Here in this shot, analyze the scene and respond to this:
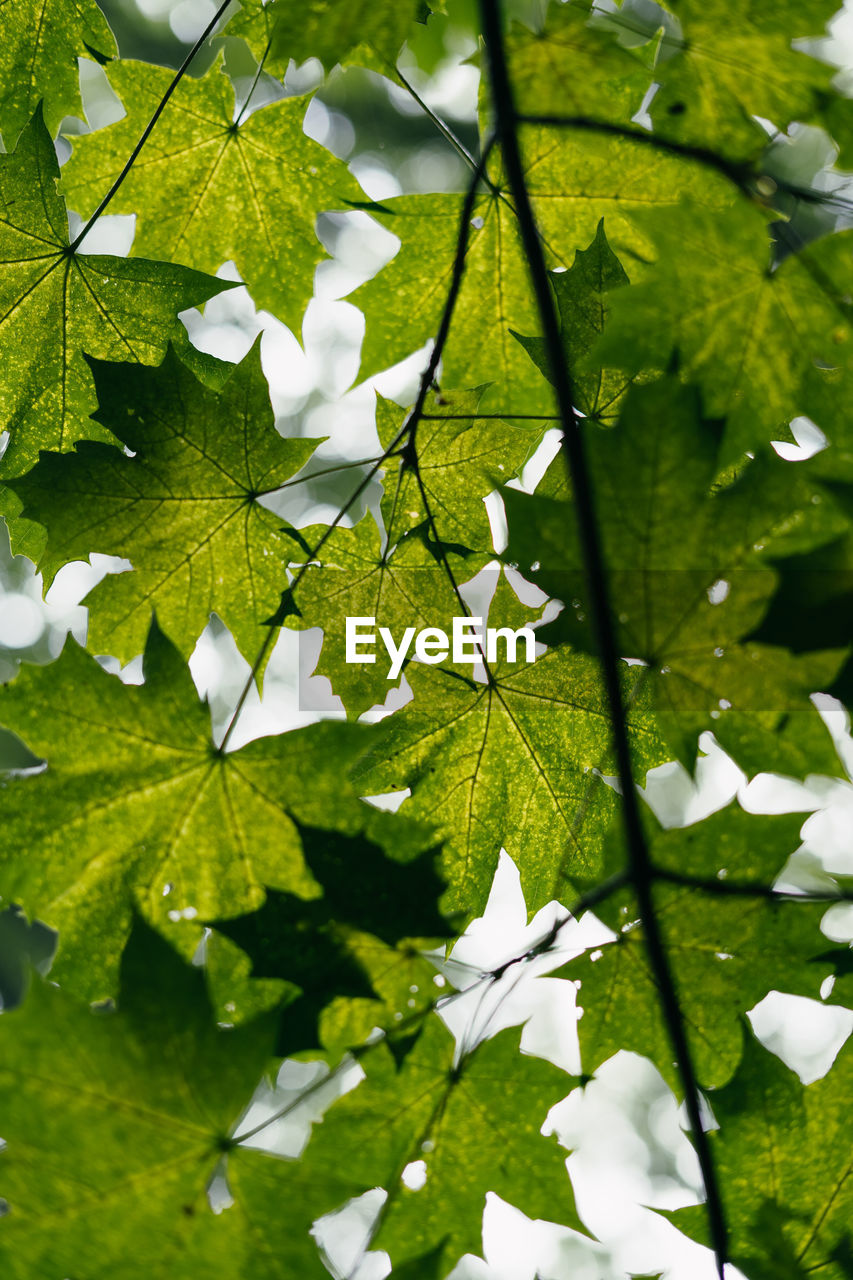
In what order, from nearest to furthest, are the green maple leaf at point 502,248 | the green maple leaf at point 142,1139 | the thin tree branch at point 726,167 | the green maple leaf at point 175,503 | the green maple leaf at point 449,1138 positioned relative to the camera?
1. the green maple leaf at point 142,1139
2. the thin tree branch at point 726,167
3. the green maple leaf at point 449,1138
4. the green maple leaf at point 175,503
5. the green maple leaf at point 502,248

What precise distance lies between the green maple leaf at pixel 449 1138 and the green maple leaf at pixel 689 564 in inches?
20.1

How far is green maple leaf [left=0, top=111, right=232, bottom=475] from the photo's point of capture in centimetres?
167

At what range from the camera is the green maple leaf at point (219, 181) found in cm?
182

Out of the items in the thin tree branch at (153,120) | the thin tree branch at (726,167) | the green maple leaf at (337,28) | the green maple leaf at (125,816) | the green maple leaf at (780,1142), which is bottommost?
the green maple leaf at (780,1142)

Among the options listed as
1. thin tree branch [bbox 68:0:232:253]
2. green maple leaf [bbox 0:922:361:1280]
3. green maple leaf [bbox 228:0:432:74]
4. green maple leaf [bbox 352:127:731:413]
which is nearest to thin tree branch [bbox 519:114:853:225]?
green maple leaf [bbox 228:0:432:74]

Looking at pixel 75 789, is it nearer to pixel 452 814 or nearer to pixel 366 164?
pixel 452 814

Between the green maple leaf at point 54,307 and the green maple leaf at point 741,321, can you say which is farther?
the green maple leaf at point 54,307

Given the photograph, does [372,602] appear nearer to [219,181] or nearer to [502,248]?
[502,248]

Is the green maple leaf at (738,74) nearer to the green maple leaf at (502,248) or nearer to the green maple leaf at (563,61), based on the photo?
the green maple leaf at (563,61)

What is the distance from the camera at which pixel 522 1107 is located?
4.16 ft

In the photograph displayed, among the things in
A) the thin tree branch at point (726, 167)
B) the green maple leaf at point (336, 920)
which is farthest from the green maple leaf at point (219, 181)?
the green maple leaf at point (336, 920)

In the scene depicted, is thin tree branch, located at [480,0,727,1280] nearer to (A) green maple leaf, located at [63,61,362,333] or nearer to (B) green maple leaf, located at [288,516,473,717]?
(B) green maple leaf, located at [288,516,473,717]

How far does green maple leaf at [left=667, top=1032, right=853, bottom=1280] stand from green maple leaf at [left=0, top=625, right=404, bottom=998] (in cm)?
68

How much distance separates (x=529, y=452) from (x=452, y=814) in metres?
0.70
